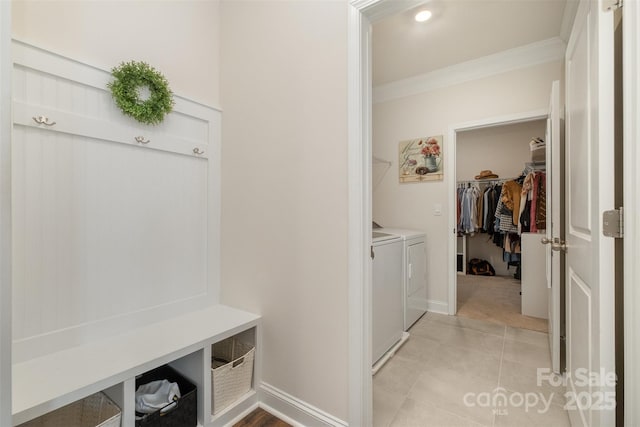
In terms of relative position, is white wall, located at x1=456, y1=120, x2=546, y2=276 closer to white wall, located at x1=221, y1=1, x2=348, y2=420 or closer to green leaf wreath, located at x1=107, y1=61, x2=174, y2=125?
white wall, located at x1=221, y1=1, x2=348, y2=420

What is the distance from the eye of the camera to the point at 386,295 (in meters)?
2.15

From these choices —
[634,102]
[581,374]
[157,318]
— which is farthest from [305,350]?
[634,102]

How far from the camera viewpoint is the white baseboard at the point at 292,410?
1392 mm

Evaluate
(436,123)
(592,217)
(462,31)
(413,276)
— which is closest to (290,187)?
(592,217)

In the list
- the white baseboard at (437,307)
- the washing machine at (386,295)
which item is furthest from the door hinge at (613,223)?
the white baseboard at (437,307)

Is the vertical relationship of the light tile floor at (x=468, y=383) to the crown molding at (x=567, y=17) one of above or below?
below

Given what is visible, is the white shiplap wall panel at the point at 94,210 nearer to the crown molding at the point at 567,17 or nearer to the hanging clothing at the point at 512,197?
the crown molding at the point at 567,17

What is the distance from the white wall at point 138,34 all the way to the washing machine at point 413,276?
6.42 feet

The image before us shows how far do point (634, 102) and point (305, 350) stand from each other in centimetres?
154

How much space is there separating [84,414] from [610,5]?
2.44 metres

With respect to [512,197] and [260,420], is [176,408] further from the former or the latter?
[512,197]

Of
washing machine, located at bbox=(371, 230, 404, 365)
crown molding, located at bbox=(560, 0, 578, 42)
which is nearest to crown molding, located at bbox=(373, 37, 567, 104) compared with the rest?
crown molding, located at bbox=(560, 0, 578, 42)

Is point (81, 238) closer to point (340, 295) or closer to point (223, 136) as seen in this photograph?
point (223, 136)

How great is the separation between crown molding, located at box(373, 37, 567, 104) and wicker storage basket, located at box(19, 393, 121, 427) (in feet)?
11.9
